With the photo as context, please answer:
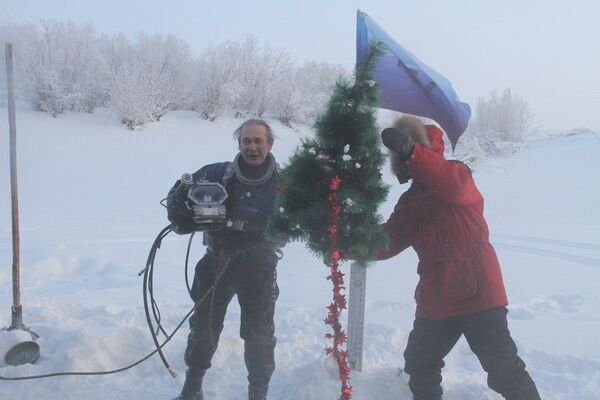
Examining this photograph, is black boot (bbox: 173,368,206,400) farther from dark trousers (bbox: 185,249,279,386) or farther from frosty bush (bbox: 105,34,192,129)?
frosty bush (bbox: 105,34,192,129)

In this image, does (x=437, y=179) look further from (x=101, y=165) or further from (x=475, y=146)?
(x=475, y=146)

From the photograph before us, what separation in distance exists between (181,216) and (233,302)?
2.84 meters

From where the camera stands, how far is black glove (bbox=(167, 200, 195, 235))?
2793mm

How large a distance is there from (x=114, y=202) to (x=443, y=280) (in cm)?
1157

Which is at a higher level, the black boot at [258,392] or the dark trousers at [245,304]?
the dark trousers at [245,304]

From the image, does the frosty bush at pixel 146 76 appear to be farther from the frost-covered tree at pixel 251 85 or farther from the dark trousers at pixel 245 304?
the dark trousers at pixel 245 304

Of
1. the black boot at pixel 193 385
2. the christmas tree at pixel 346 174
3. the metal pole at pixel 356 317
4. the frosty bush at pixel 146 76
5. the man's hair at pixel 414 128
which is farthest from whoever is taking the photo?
the frosty bush at pixel 146 76

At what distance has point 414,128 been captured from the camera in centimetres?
242

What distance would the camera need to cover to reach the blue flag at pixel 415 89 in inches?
106

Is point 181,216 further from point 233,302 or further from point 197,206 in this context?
point 233,302

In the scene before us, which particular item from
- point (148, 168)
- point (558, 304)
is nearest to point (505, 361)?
point (558, 304)

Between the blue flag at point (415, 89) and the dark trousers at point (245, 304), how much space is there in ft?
3.89

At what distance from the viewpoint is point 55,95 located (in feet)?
68.9

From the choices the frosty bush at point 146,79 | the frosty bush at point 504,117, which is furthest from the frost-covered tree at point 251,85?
the frosty bush at point 504,117
